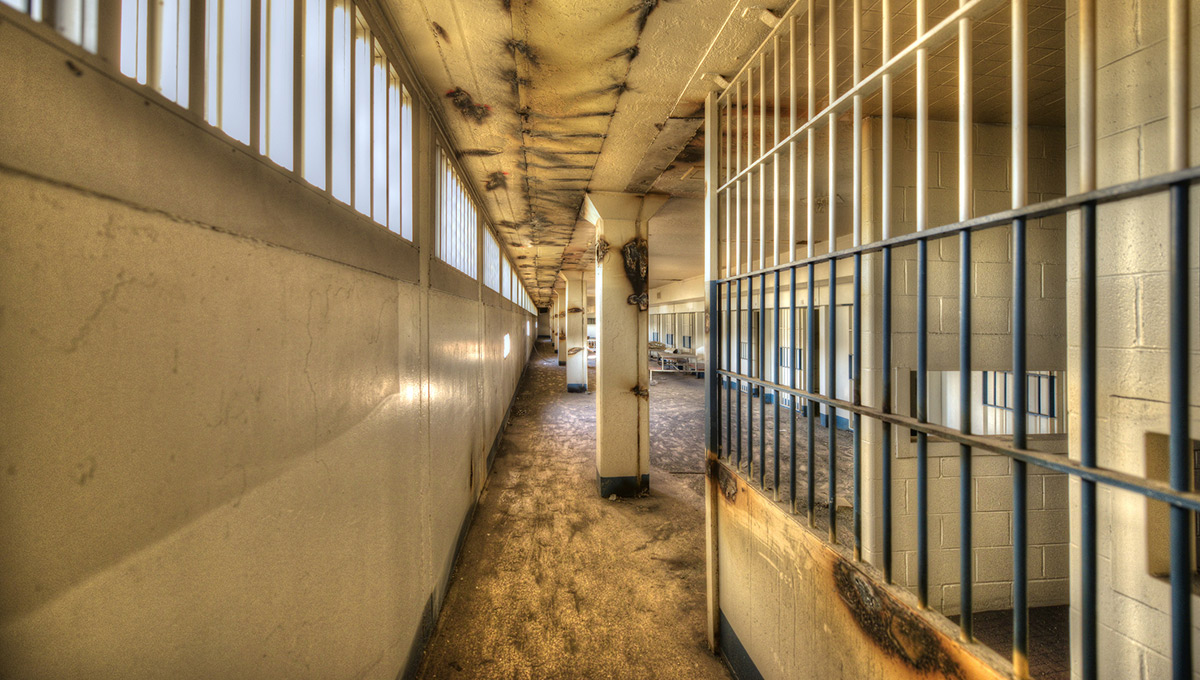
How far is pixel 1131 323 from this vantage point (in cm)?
115

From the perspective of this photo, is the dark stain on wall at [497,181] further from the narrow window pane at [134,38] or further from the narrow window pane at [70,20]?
the narrow window pane at [70,20]

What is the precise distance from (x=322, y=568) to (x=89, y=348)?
94 centimetres

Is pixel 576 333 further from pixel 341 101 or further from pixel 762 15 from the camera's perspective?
pixel 341 101

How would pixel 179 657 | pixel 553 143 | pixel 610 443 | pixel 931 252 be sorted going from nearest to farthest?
pixel 179 657
pixel 931 252
pixel 553 143
pixel 610 443

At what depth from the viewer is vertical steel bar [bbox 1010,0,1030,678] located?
0.90 metres

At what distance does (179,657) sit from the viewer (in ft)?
2.57

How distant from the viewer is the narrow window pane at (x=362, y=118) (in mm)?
1609

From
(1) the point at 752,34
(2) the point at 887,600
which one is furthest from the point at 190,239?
(1) the point at 752,34

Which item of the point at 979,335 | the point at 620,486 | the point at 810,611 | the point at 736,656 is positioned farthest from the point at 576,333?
the point at 810,611

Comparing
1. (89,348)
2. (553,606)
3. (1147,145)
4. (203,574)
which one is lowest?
(553,606)

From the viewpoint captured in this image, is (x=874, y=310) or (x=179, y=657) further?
(x=874, y=310)

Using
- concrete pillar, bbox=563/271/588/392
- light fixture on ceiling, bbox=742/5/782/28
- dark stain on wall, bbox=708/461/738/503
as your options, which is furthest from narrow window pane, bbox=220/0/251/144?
concrete pillar, bbox=563/271/588/392

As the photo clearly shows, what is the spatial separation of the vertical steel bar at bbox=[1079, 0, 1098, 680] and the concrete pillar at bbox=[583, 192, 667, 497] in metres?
3.45

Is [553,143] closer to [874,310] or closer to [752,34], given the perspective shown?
[752,34]
